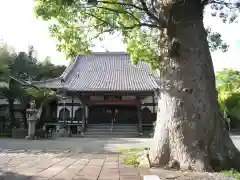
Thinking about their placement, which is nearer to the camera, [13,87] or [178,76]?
[178,76]

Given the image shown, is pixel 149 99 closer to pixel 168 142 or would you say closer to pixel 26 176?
pixel 168 142

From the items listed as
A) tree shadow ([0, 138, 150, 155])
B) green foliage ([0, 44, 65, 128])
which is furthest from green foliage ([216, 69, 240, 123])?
green foliage ([0, 44, 65, 128])

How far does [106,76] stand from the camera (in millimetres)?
27516

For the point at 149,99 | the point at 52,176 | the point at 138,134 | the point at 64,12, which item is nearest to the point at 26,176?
the point at 52,176

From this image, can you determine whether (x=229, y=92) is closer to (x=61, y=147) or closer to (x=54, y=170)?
(x=61, y=147)

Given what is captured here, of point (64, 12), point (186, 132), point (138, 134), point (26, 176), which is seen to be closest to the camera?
point (26, 176)

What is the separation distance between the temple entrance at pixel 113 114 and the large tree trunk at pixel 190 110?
19174mm

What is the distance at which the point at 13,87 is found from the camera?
25.0 m

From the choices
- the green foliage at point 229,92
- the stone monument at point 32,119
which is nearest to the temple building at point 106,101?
the stone monument at point 32,119

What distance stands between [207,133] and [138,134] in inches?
670

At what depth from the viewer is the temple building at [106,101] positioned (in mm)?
24531

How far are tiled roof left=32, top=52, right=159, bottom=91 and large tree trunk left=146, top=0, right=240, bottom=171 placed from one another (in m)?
16.8

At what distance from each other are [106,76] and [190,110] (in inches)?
831

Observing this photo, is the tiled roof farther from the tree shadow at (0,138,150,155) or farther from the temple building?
the tree shadow at (0,138,150,155)
